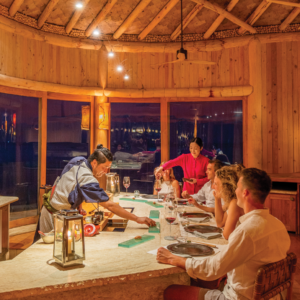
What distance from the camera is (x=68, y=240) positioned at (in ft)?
5.65

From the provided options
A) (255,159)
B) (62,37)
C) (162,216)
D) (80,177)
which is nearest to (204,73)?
(255,159)

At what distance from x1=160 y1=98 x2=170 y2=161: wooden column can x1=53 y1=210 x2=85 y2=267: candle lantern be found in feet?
14.8

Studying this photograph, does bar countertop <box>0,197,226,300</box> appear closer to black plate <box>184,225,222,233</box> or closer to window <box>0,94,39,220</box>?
black plate <box>184,225,222,233</box>

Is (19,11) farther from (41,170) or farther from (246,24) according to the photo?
(246,24)

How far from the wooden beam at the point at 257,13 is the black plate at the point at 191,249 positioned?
15.5ft

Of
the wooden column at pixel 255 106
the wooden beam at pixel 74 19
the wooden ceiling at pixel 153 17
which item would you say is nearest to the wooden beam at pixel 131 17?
the wooden ceiling at pixel 153 17

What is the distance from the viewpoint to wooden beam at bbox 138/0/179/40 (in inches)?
205

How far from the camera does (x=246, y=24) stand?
557 cm

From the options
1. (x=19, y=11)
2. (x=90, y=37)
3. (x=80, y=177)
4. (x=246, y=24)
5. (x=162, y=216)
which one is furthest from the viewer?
(x=90, y=37)

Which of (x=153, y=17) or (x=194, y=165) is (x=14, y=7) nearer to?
(x=153, y=17)

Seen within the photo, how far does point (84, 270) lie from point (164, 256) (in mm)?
459

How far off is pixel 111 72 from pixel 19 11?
75.0 inches

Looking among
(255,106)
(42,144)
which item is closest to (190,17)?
(255,106)

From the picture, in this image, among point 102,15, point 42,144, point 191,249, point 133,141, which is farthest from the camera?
point 133,141
